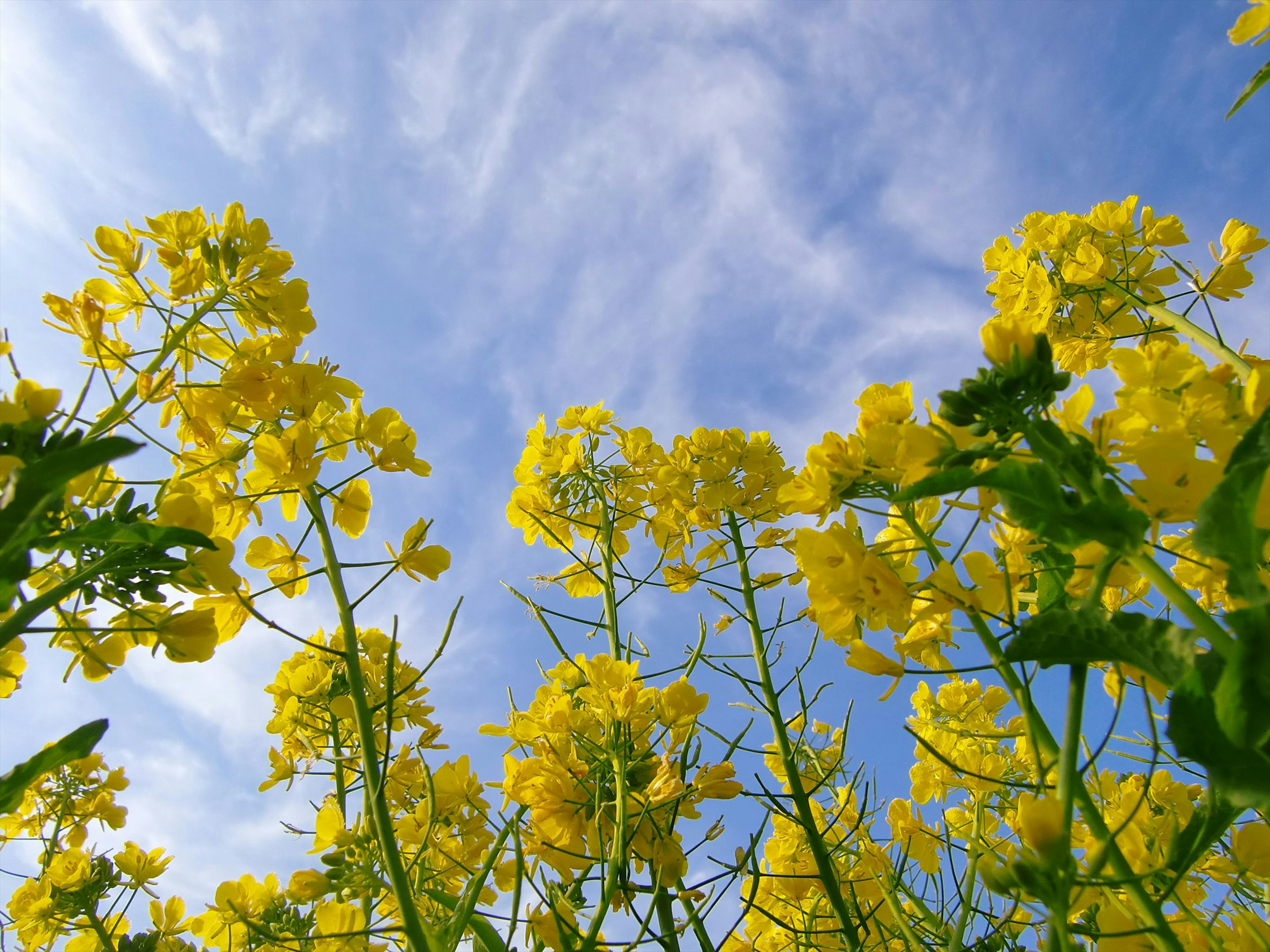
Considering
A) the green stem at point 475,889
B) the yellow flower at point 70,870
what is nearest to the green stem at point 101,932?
the yellow flower at point 70,870

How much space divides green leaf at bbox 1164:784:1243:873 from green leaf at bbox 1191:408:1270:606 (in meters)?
0.22

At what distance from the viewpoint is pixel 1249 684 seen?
647 millimetres

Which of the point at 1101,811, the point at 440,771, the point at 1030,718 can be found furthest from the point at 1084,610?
the point at 440,771

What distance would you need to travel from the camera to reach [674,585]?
2.57 m

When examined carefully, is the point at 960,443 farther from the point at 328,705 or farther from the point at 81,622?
the point at 328,705

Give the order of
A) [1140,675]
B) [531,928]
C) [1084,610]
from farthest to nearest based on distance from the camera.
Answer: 1. [531,928]
2. [1140,675]
3. [1084,610]

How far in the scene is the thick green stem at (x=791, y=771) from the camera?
5.44 feet

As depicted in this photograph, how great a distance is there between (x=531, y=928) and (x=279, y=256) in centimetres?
148

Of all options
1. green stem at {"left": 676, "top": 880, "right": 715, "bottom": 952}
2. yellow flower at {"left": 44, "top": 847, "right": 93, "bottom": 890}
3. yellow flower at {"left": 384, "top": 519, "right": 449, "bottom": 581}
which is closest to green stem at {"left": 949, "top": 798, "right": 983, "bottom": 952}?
green stem at {"left": 676, "top": 880, "right": 715, "bottom": 952}

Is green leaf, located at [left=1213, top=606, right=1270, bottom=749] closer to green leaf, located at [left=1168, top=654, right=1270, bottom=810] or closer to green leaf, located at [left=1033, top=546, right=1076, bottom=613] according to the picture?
green leaf, located at [left=1168, top=654, right=1270, bottom=810]

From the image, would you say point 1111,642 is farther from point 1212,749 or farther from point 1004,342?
point 1004,342

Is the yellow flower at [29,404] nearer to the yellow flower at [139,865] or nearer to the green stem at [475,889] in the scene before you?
the green stem at [475,889]

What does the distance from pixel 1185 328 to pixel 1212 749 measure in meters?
2.17

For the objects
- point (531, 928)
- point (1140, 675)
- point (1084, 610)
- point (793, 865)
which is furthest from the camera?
point (793, 865)
